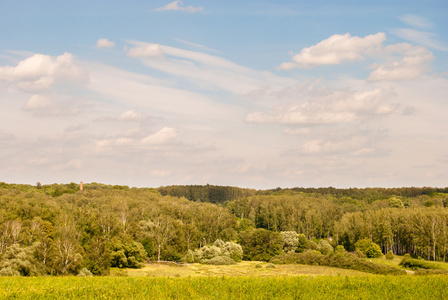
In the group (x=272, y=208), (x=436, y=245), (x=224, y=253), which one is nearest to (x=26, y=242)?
(x=224, y=253)

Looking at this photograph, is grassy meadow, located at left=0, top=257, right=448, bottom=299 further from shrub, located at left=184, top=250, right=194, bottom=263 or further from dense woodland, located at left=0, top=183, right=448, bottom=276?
shrub, located at left=184, top=250, right=194, bottom=263

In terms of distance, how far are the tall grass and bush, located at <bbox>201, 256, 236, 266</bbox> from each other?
66.6 metres

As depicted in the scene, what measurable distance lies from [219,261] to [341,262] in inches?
1111

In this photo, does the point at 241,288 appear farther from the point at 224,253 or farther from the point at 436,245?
the point at 436,245

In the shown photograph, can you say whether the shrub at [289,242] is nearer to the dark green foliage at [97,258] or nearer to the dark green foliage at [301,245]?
the dark green foliage at [301,245]

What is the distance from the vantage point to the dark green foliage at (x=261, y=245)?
101m

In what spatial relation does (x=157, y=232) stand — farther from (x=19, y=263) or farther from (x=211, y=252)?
(x=19, y=263)

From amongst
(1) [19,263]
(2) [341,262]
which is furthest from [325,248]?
(1) [19,263]

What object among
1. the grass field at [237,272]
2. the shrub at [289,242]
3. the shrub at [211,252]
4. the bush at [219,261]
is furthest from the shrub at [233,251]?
the grass field at [237,272]

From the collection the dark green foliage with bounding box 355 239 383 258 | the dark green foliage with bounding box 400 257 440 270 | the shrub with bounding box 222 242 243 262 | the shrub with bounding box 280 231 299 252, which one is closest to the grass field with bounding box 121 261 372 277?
the shrub with bounding box 222 242 243 262

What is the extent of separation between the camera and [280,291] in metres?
22.3

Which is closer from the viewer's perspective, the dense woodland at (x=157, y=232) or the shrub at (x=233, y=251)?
the dense woodland at (x=157, y=232)

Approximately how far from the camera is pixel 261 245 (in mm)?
103062

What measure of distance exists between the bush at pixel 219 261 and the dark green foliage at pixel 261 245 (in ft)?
37.9
